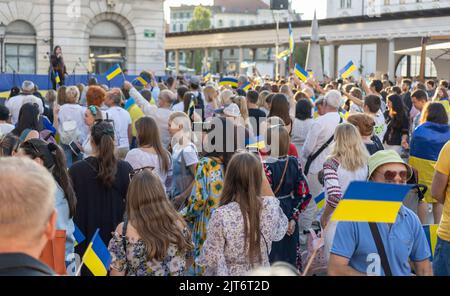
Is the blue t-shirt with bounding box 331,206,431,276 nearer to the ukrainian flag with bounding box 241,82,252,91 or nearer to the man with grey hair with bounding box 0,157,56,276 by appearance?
the man with grey hair with bounding box 0,157,56,276

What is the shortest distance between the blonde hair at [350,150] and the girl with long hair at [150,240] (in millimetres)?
2266

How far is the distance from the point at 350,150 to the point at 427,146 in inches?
96.4

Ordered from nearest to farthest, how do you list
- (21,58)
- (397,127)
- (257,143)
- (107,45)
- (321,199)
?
(321,199), (257,143), (397,127), (21,58), (107,45)

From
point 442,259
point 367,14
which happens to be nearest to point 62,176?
point 442,259

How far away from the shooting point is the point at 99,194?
693 centimetres

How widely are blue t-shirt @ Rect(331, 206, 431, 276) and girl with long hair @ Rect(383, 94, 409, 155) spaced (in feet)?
24.7

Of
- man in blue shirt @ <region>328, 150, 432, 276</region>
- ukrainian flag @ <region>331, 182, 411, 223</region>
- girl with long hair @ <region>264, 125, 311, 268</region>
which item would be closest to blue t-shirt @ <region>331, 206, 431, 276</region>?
man in blue shirt @ <region>328, 150, 432, 276</region>

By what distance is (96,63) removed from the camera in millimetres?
42812

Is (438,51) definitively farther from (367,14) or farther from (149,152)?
(367,14)

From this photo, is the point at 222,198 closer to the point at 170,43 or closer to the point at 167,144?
the point at 167,144

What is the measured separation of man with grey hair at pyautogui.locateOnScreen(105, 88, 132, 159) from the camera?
11.0 m
